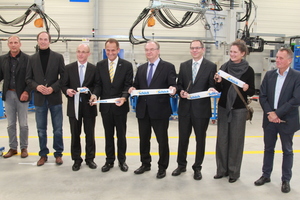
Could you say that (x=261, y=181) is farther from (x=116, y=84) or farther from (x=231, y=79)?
(x=116, y=84)

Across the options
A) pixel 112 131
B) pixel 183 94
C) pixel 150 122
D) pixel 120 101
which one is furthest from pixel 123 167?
pixel 183 94

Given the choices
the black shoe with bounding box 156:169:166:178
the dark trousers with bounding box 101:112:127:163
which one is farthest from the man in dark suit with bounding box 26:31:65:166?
the black shoe with bounding box 156:169:166:178

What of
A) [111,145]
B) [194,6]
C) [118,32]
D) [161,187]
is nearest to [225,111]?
[161,187]

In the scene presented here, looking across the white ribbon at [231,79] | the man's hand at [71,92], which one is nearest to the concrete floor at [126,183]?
the man's hand at [71,92]

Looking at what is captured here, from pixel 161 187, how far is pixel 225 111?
1.16 meters

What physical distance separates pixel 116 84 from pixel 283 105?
1.93 meters

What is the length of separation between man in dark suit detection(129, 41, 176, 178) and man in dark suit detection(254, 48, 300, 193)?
3.57ft

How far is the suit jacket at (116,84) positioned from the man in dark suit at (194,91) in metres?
0.67

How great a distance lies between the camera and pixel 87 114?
3.51 metres

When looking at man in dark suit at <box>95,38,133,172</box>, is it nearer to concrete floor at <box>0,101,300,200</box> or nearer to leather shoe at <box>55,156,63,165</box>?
concrete floor at <box>0,101,300,200</box>

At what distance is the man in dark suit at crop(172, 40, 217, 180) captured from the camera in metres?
3.17

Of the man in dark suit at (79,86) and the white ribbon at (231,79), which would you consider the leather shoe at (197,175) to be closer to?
the white ribbon at (231,79)

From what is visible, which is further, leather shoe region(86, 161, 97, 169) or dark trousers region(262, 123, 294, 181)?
leather shoe region(86, 161, 97, 169)

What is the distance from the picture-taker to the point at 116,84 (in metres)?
3.39
